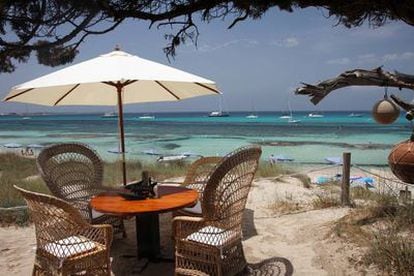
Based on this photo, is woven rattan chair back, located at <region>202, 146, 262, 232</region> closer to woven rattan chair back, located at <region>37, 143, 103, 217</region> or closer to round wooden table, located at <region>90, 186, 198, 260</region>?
round wooden table, located at <region>90, 186, 198, 260</region>

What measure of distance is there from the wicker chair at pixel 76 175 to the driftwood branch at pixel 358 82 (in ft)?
8.43

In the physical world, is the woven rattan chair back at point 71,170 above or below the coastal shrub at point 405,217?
above

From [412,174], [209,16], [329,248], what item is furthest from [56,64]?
[412,174]

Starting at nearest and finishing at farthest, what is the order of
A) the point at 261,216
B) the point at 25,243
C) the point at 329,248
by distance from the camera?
the point at 329,248, the point at 25,243, the point at 261,216

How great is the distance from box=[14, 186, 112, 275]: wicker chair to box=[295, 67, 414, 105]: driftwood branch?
2.77m

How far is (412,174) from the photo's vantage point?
395 centimetres

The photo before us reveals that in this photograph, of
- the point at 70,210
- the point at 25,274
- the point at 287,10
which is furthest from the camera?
the point at 287,10

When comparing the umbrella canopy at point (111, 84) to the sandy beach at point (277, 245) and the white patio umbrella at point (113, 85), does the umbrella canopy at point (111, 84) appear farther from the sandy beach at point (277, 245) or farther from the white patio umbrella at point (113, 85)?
the sandy beach at point (277, 245)

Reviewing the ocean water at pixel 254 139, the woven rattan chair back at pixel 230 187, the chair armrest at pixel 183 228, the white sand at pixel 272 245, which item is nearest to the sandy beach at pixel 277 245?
the white sand at pixel 272 245

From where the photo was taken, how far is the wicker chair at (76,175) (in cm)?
402

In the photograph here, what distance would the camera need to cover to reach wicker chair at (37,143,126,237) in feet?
13.2

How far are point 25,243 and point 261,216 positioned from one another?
2.99m

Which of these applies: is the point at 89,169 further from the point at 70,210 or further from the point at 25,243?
the point at 70,210

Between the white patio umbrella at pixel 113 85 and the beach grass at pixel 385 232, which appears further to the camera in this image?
the white patio umbrella at pixel 113 85
